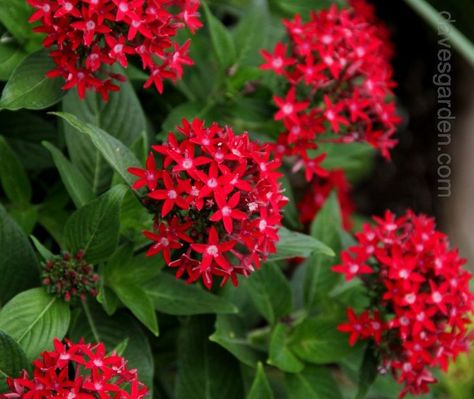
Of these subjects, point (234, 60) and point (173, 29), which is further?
point (234, 60)

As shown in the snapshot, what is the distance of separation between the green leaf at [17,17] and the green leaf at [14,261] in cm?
40

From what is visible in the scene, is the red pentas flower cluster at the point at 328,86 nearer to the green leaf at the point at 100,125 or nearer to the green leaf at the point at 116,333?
the green leaf at the point at 100,125

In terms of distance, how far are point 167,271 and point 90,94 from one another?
17.8 inches

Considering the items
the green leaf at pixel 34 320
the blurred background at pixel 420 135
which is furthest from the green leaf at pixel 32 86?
the blurred background at pixel 420 135

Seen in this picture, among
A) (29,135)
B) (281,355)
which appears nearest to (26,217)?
(29,135)

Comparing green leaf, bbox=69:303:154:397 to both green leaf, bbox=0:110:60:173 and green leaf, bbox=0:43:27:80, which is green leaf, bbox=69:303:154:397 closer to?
green leaf, bbox=0:110:60:173

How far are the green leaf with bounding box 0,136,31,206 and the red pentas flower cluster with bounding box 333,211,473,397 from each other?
735mm

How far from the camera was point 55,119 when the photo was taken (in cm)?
198

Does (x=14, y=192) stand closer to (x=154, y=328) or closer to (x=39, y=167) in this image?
(x=39, y=167)

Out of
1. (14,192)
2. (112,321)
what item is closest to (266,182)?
(112,321)

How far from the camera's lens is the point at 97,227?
4.99 ft

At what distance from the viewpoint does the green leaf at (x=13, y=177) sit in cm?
172

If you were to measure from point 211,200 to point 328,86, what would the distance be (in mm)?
585

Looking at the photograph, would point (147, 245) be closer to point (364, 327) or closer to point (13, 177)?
point (13, 177)
